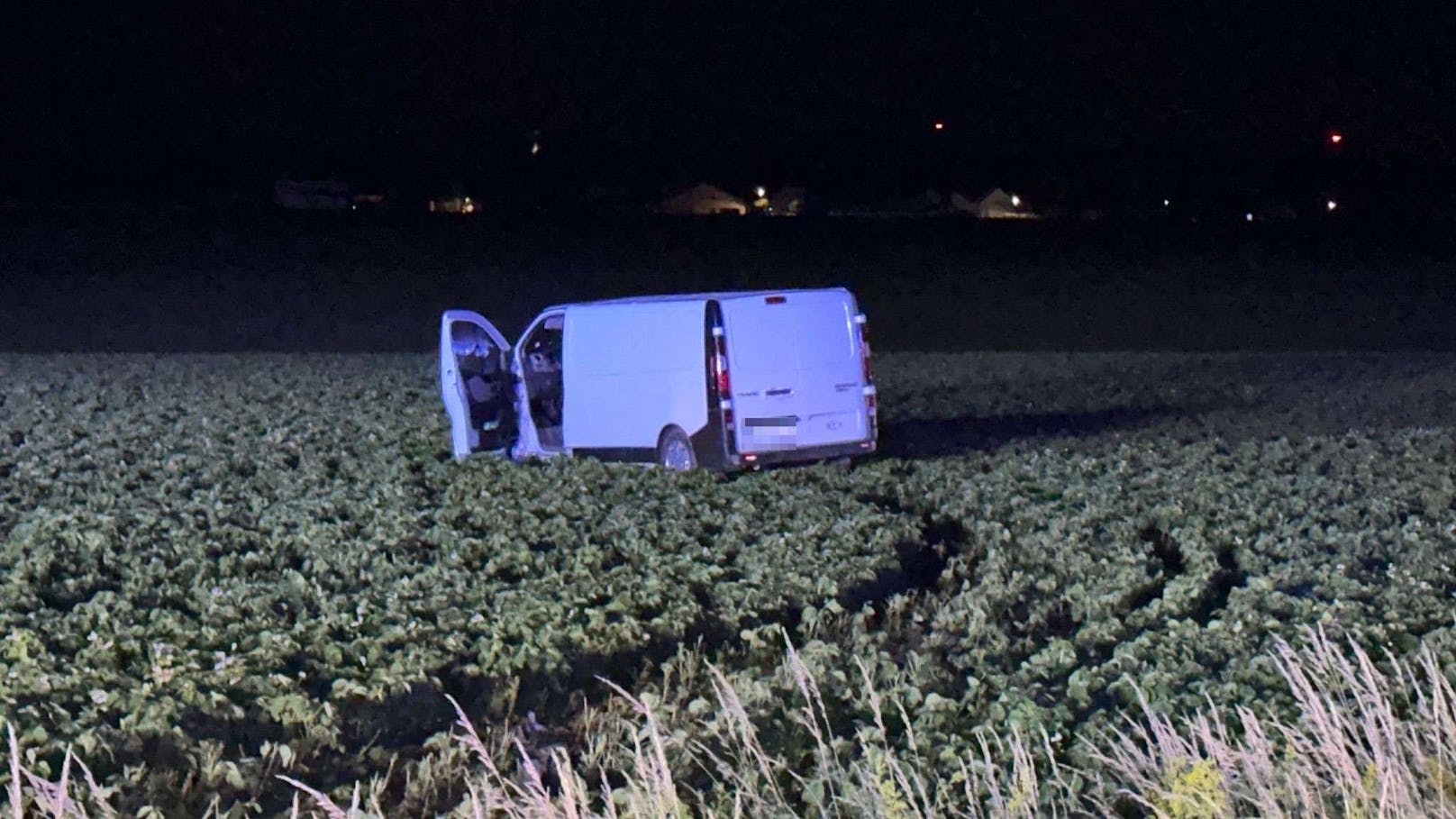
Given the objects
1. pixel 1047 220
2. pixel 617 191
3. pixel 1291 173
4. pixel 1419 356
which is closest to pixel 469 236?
pixel 617 191

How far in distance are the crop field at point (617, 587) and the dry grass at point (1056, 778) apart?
26 cm

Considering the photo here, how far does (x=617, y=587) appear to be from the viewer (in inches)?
380

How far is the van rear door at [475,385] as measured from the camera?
49.2 feet

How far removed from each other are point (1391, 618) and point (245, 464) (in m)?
9.01

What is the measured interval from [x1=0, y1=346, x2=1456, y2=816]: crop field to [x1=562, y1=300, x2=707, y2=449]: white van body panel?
824mm

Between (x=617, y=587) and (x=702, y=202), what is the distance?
1906 inches

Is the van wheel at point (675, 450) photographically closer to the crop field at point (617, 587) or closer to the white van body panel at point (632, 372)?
the white van body panel at point (632, 372)

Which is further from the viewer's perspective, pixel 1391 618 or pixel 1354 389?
pixel 1354 389

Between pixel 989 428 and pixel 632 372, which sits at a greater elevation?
pixel 632 372

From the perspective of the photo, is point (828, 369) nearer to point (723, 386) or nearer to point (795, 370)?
point (795, 370)

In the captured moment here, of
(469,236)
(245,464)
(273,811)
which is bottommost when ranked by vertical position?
(273,811)

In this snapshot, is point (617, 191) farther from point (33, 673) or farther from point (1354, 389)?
point (33, 673)

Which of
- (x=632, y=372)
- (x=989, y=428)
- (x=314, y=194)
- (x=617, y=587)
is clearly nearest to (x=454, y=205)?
(x=314, y=194)

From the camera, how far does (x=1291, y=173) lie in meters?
56.8
